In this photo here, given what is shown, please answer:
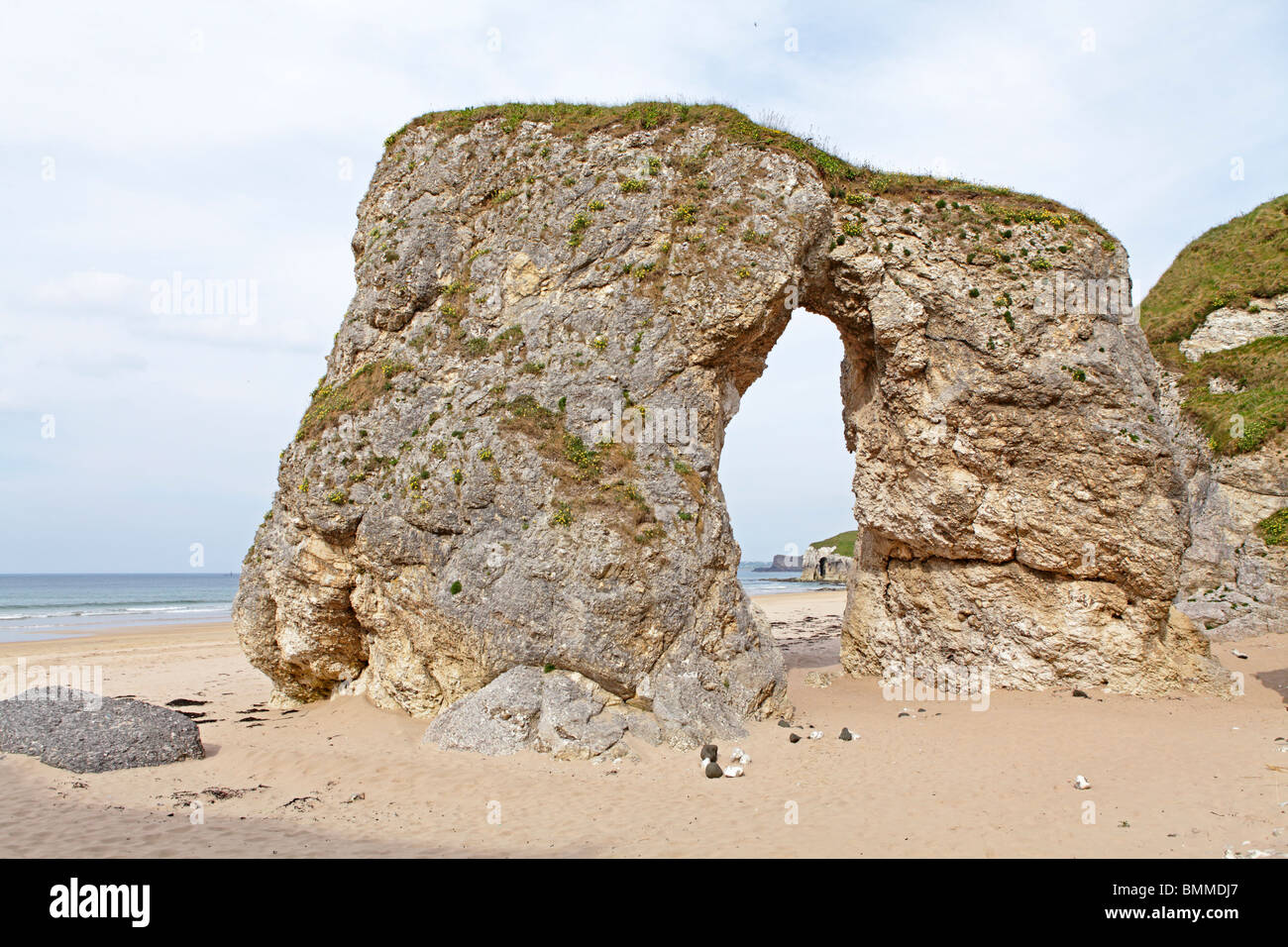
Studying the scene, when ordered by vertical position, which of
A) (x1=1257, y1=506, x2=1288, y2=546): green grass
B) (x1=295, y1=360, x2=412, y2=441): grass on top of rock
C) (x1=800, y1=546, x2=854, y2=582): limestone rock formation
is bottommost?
(x1=800, y1=546, x2=854, y2=582): limestone rock formation

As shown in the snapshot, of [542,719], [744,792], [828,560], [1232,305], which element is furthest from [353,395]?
[828,560]

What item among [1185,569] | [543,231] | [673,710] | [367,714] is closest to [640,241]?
[543,231]

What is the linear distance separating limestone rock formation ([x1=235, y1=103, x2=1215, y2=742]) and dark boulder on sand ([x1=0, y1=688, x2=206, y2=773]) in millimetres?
2858

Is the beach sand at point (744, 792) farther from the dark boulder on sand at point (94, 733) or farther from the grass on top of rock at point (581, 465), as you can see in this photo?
the grass on top of rock at point (581, 465)

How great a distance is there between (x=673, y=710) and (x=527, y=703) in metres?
2.23

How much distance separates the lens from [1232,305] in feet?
87.0

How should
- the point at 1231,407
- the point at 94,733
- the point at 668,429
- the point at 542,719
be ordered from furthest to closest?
the point at 1231,407, the point at 668,429, the point at 542,719, the point at 94,733

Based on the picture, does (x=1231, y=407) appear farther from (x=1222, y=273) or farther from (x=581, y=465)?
(x=581, y=465)

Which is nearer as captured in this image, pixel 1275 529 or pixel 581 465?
pixel 581 465

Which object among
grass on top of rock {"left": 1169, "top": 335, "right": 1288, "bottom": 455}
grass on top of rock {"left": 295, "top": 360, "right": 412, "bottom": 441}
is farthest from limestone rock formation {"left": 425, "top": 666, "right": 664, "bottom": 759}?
grass on top of rock {"left": 1169, "top": 335, "right": 1288, "bottom": 455}

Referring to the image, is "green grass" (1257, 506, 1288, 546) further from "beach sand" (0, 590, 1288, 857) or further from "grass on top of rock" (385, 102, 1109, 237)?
"grass on top of rock" (385, 102, 1109, 237)

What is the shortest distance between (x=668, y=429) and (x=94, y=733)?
9.77 meters

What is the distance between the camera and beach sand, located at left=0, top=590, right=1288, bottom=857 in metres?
8.32

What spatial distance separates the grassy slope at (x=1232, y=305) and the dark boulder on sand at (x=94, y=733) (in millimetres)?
26774
